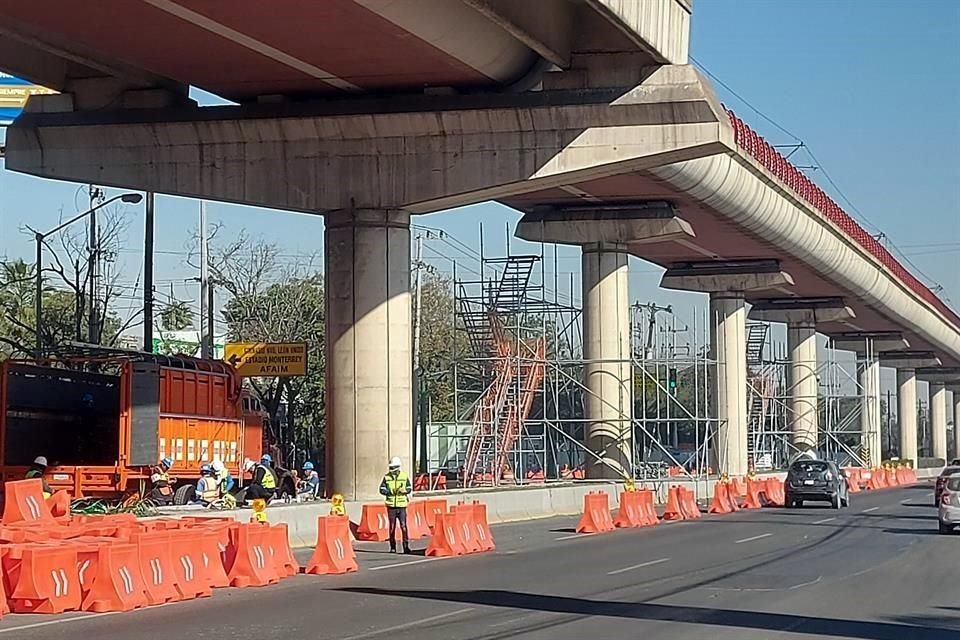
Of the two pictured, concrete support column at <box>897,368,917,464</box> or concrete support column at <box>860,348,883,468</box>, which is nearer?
concrete support column at <box>860,348,883,468</box>

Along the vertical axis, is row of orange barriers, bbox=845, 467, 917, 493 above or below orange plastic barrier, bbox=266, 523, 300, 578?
below

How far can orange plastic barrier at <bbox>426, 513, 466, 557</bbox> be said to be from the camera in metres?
25.2

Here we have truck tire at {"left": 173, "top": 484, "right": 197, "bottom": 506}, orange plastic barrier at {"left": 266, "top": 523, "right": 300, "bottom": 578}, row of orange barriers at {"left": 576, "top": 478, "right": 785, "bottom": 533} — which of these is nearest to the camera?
orange plastic barrier at {"left": 266, "top": 523, "right": 300, "bottom": 578}

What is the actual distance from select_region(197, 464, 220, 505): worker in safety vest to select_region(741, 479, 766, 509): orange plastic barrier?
18952mm

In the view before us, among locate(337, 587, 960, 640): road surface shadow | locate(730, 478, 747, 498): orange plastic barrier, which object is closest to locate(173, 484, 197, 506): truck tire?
locate(337, 587, 960, 640): road surface shadow

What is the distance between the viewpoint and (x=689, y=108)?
26969 mm

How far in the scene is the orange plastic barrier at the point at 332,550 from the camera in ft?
70.4

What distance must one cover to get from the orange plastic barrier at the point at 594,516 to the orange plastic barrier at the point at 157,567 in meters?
15.7

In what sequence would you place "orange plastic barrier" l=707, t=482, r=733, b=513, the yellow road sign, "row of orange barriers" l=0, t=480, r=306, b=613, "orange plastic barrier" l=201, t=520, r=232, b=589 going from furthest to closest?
the yellow road sign → "orange plastic barrier" l=707, t=482, r=733, b=513 → "orange plastic barrier" l=201, t=520, r=232, b=589 → "row of orange barriers" l=0, t=480, r=306, b=613

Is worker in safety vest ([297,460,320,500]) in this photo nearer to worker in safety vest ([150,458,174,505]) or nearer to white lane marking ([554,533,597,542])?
worker in safety vest ([150,458,174,505])

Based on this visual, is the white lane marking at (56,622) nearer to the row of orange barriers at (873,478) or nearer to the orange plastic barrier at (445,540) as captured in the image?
the orange plastic barrier at (445,540)

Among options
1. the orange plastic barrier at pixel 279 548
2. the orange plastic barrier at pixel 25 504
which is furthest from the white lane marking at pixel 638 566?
the orange plastic barrier at pixel 25 504

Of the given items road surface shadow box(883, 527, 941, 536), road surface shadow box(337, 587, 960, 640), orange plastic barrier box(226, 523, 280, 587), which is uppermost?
orange plastic barrier box(226, 523, 280, 587)

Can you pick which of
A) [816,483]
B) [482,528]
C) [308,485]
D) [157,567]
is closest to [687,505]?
[816,483]
